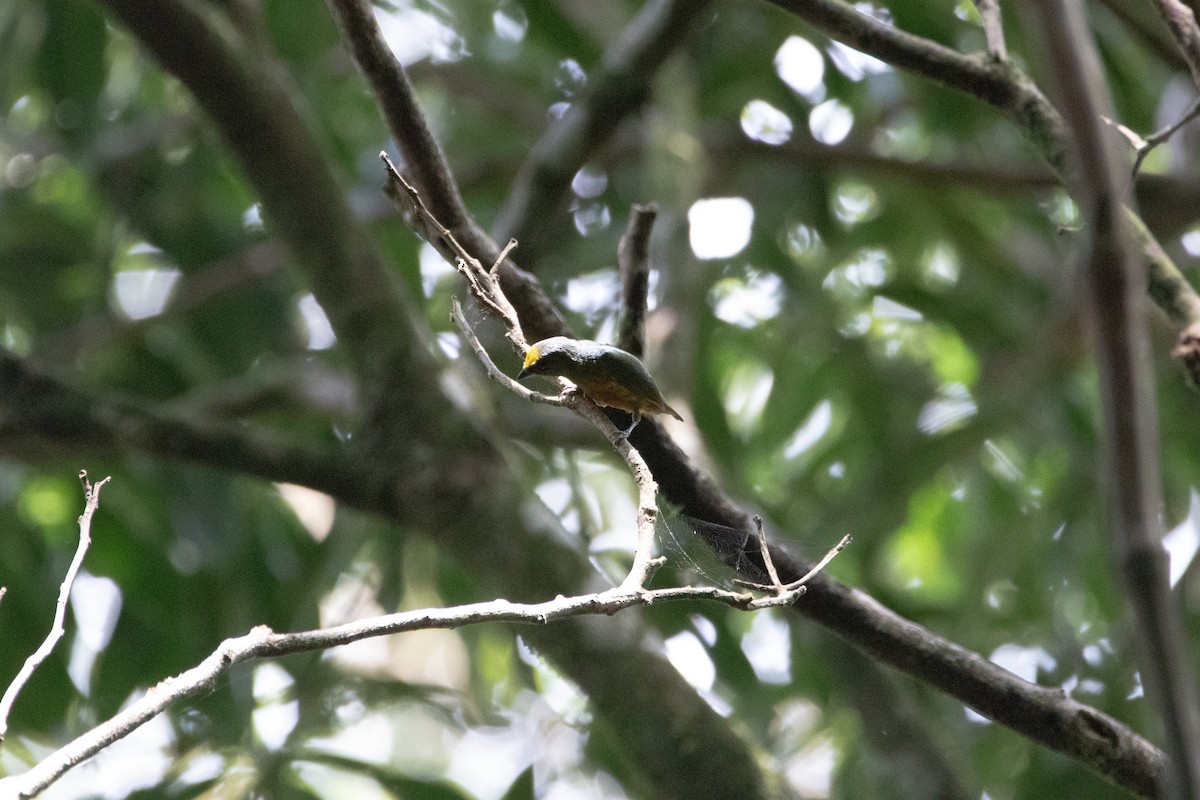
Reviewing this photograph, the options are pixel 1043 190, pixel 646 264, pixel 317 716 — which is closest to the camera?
pixel 646 264

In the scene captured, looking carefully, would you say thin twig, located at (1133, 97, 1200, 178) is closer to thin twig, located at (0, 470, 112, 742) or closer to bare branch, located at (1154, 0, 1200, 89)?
bare branch, located at (1154, 0, 1200, 89)

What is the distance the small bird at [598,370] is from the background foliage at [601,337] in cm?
120

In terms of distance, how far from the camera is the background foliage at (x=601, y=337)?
294 centimetres

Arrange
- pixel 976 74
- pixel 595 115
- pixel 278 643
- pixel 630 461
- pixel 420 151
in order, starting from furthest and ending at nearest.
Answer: pixel 595 115, pixel 976 74, pixel 420 151, pixel 630 461, pixel 278 643

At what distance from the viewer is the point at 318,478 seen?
225 cm

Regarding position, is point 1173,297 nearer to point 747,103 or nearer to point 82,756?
point 82,756

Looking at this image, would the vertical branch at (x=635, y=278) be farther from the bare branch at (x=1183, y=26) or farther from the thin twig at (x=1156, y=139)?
the bare branch at (x=1183, y=26)

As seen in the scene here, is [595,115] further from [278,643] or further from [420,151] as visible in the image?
[278,643]

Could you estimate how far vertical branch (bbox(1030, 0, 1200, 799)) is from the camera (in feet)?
1.99

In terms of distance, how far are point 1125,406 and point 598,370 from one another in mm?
665

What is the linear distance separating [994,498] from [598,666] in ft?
7.94

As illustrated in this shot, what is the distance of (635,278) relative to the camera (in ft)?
4.68

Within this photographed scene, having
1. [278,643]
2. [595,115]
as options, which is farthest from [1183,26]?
[595,115]

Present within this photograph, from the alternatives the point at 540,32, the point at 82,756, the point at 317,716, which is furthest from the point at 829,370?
the point at 82,756
